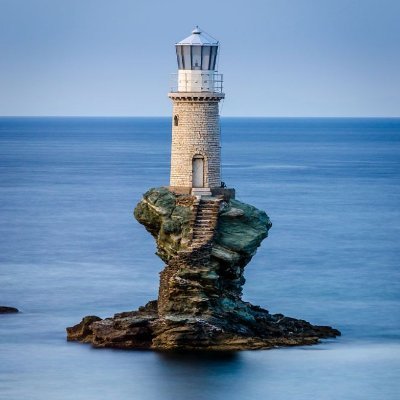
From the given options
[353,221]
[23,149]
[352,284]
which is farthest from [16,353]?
[23,149]

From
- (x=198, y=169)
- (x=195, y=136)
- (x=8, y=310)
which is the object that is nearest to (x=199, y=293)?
(x=198, y=169)

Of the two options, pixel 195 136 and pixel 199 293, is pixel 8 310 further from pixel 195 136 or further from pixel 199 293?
pixel 195 136

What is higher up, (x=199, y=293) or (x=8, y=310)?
(x=8, y=310)

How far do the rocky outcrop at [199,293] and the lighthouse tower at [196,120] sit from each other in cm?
65

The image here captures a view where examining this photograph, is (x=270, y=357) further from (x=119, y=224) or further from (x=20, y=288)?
(x=119, y=224)

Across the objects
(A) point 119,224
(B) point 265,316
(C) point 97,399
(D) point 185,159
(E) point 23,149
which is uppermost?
(E) point 23,149

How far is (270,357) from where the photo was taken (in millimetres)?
40156

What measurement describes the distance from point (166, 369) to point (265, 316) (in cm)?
491

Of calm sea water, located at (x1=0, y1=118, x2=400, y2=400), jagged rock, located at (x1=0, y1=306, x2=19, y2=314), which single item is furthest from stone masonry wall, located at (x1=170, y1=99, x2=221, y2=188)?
jagged rock, located at (x1=0, y1=306, x2=19, y2=314)

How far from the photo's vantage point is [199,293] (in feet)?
135

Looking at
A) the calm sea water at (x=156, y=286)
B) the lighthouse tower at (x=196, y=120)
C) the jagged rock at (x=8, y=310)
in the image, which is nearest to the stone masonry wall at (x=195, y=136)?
the lighthouse tower at (x=196, y=120)

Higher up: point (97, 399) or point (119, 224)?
point (119, 224)

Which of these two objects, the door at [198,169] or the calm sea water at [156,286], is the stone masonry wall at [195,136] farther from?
the calm sea water at [156,286]

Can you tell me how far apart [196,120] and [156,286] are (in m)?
9.57
